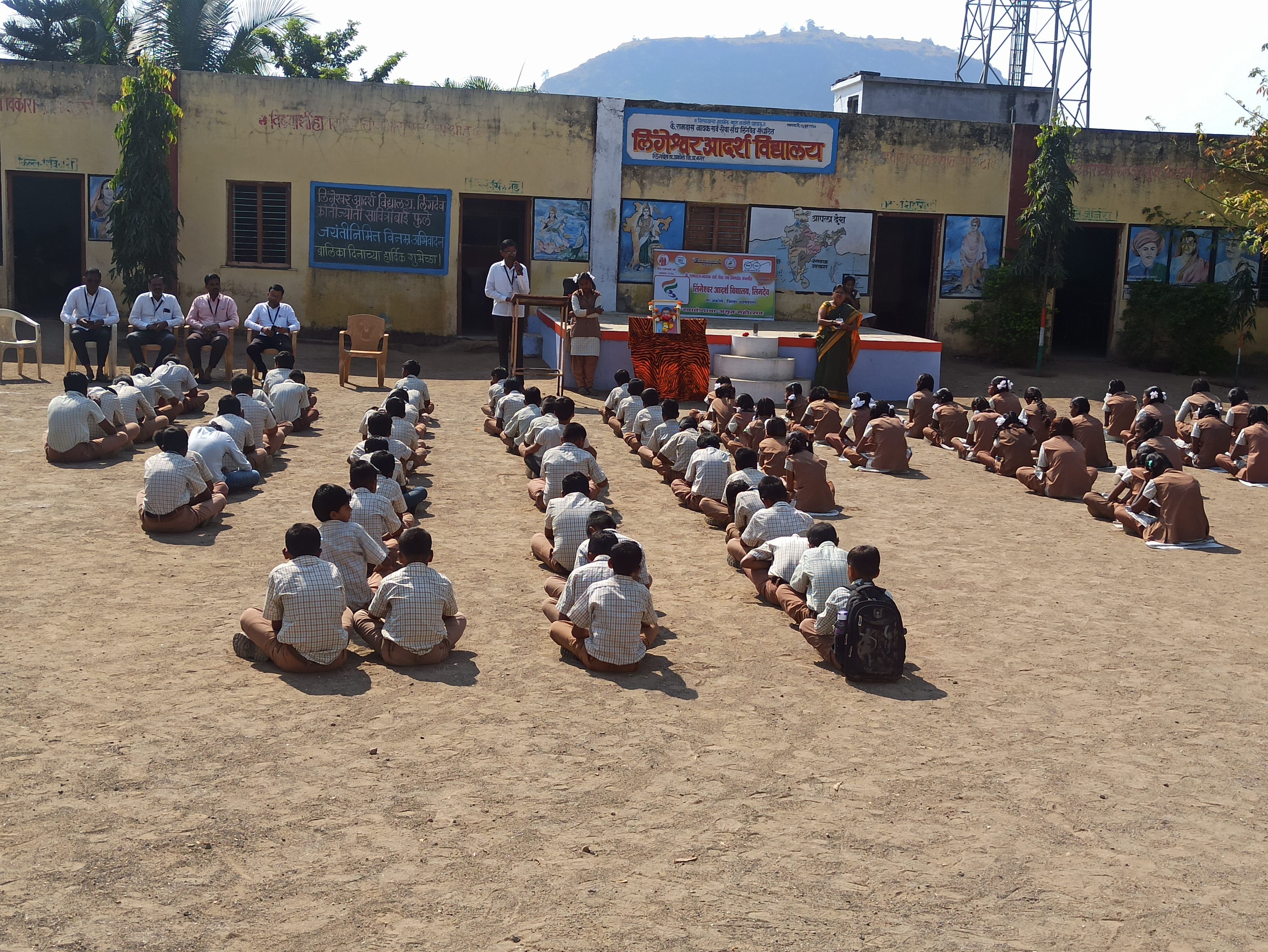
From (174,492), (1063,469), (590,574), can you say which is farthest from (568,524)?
(1063,469)

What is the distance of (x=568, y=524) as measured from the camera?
25.9 ft

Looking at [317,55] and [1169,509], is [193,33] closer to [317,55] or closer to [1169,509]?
[317,55]

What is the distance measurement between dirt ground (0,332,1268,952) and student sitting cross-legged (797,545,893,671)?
147 millimetres

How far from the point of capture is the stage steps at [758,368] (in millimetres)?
16047

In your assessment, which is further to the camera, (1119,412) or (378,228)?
(378,228)

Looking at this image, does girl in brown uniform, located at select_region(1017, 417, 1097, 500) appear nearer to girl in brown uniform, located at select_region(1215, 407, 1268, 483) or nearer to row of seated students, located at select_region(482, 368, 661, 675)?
girl in brown uniform, located at select_region(1215, 407, 1268, 483)

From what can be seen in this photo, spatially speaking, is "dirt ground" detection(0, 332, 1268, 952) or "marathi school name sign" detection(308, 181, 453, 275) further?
"marathi school name sign" detection(308, 181, 453, 275)

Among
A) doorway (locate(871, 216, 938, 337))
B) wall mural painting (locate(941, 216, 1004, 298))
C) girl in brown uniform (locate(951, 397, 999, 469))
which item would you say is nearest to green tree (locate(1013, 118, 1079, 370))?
wall mural painting (locate(941, 216, 1004, 298))

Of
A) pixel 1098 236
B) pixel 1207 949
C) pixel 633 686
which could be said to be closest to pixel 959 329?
pixel 1098 236

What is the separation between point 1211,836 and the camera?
476 cm

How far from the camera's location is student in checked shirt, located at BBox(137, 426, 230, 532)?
819 centimetres

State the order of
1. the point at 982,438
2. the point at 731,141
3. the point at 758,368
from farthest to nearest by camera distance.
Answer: the point at 731,141, the point at 758,368, the point at 982,438

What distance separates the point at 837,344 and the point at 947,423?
261cm

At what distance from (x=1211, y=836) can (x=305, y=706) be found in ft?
13.1
